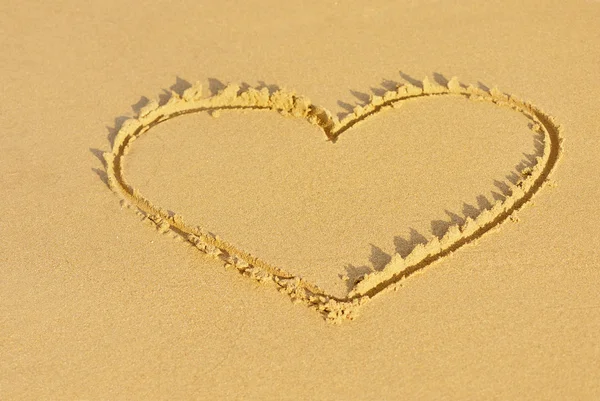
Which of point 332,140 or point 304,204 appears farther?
point 332,140

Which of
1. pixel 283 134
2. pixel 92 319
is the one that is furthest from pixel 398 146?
pixel 92 319

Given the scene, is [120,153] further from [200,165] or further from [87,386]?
[87,386]

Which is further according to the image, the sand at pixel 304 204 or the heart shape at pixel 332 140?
the heart shape at pixel 332 140

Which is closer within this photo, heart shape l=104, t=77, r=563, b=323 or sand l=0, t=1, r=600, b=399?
sand l=0, t=1, r=600, b=399
